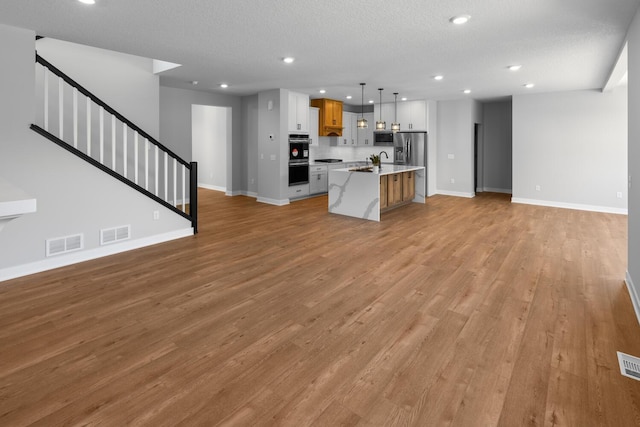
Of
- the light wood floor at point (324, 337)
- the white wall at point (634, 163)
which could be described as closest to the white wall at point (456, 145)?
the light wood floor at point (324, 337)

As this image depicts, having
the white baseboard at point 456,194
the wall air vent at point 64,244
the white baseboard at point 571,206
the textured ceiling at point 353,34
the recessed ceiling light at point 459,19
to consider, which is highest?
the textured ceiling at point 353,34

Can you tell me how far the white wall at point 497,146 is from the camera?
1012cm

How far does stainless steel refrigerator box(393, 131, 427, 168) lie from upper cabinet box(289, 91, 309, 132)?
8.72 ft

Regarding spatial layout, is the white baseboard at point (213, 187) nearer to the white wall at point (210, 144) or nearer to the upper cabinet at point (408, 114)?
the white wall at point (210, 144)

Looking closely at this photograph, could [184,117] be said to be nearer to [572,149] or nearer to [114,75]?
[114,75]

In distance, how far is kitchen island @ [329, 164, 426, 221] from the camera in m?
6.74

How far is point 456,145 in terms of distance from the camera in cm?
968

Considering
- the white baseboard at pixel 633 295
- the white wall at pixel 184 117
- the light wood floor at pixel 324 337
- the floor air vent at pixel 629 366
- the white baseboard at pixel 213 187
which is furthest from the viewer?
the white baseboard at pixel 213 187

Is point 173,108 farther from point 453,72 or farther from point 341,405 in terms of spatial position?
point 341,405

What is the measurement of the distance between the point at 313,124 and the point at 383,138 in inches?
86.6

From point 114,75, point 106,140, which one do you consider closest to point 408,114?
point 114,75

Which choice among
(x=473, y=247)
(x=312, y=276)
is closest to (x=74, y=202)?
(x=312, y=276)

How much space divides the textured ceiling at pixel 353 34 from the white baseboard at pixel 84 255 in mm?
2451

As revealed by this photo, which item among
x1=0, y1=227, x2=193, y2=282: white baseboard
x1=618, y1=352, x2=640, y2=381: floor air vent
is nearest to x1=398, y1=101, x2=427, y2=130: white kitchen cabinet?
x1=0, y1=227, x2=193, y2=282: white baseboard
